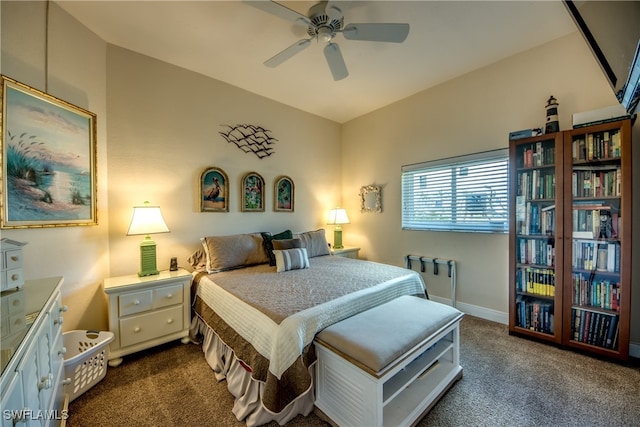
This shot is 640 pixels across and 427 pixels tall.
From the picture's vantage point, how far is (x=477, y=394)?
167 cm

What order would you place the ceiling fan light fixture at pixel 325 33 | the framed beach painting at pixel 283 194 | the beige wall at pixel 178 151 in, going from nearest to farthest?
the ceiling fan light fixture at pixel 325 33 → the beige wall at pixel 178 151 → the framed beach painting at pixel 283 194

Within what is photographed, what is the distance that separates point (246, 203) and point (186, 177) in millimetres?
757

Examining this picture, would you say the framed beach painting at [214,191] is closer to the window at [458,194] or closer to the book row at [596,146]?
the window at [458,194]

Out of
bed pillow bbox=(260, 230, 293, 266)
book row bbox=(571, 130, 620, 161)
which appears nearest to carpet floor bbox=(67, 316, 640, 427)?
bed pillow bbox=(260, 230, 293, 266)

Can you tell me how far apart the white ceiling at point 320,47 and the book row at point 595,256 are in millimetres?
1899

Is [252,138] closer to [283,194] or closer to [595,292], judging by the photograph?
[283,194]

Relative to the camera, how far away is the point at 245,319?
167 cm

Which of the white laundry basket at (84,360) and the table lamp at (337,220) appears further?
→ the table lamp at (337,220)

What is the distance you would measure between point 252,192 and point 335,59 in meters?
1.90

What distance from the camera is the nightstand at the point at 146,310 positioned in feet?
6.56

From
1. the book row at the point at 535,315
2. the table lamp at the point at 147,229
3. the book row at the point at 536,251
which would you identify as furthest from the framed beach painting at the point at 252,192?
the book row at the point at 535,315

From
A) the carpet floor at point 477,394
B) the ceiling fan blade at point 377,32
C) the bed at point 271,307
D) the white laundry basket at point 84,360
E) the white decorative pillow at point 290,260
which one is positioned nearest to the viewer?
the bed at point 271,307

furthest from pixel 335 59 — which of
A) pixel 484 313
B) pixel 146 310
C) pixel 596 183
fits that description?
pixel 484 313

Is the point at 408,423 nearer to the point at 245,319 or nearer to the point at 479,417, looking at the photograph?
the point at 479,417
